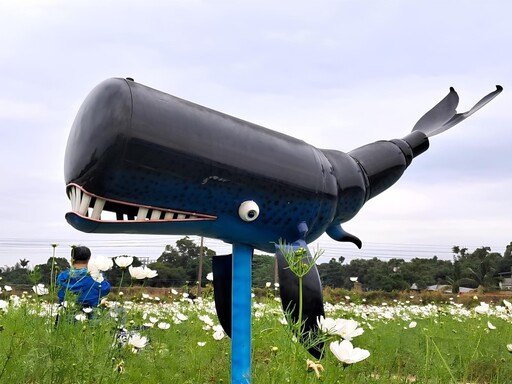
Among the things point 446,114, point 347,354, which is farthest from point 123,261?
point 446,114

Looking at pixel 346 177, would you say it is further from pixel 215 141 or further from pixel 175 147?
pixel 175 147

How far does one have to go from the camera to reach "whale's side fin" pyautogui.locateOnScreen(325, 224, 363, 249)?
350 centimetres

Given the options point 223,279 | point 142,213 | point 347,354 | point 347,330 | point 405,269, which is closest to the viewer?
point 347,354

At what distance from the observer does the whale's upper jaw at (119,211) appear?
238cm

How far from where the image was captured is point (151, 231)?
264 cm

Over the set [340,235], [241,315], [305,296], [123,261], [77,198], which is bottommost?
[241,315]

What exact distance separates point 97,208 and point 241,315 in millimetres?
1037

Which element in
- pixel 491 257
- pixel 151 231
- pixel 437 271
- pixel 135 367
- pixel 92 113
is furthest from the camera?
pixel 491 257

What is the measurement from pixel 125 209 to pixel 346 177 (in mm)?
1492

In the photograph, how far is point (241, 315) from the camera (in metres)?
2.90

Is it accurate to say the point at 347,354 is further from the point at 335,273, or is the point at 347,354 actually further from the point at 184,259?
the point at 335,273

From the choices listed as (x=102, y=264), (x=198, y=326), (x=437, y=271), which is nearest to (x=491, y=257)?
(x=437, y=271)

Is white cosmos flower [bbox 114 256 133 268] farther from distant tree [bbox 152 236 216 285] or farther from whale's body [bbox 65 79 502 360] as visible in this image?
distant tree [bbox 152 236 216 285]

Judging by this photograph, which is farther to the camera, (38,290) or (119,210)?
(38,290)
